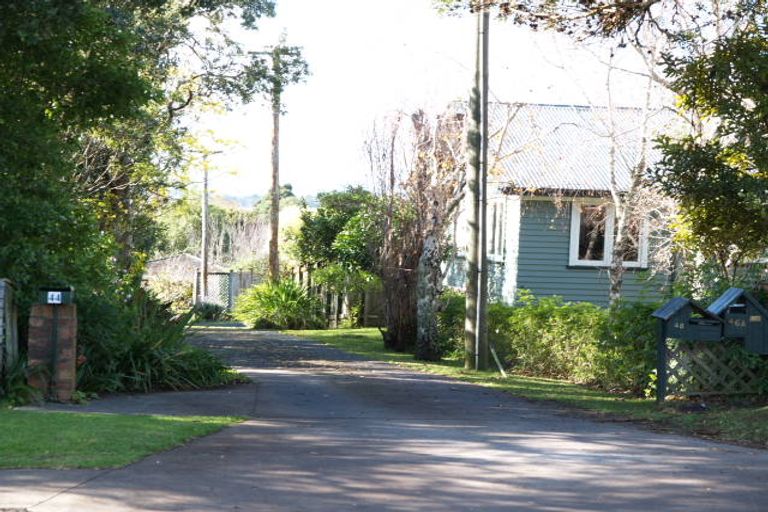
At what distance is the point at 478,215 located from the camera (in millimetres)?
19375

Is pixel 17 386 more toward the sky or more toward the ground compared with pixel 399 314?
more toward the ground

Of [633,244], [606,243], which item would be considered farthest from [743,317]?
[606,243]

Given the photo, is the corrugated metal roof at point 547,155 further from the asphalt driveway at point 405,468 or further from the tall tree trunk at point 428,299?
the asphalt driveway at point 405,468

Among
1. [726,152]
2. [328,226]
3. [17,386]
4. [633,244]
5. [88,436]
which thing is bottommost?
[88,436]

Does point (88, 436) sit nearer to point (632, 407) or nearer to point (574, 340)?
point (632, 407)

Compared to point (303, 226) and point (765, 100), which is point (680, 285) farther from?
point (303, 226)

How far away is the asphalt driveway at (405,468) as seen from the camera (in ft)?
22.7

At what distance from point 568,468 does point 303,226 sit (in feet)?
91.4

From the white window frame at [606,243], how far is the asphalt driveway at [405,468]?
15.1m

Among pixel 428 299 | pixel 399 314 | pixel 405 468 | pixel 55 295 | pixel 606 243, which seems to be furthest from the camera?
pixel 606 243

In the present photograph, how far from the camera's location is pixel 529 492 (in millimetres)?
7277

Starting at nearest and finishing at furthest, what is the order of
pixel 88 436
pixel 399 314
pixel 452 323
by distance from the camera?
1. pixel 88 436
2. pixel 452 323
3. pixel 399 314

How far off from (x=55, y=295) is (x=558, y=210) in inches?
652

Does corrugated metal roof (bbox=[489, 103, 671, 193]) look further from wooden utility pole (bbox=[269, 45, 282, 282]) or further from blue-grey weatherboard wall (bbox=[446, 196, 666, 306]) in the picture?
wooden utility pole (bbox=[269, 45, 282, 282])
